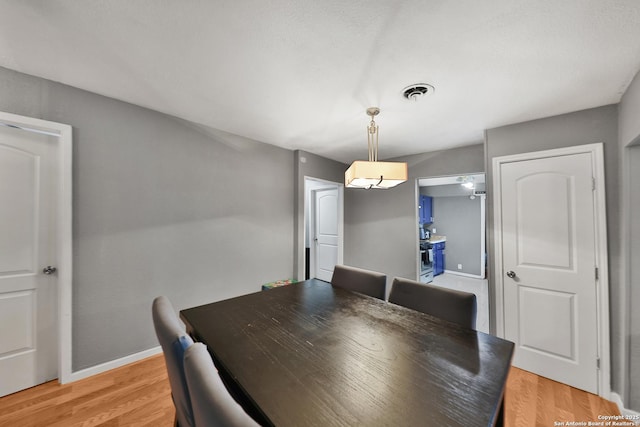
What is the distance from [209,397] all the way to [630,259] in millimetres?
2804

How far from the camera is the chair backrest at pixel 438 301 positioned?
1.40 m

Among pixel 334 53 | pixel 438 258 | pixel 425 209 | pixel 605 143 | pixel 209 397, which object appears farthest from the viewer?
pixel 438 258

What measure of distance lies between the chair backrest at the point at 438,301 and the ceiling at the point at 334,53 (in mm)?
1462

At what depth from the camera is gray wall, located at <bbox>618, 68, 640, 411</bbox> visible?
1669 mm

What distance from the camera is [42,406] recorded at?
162 centimetres

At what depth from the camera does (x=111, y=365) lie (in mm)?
2000

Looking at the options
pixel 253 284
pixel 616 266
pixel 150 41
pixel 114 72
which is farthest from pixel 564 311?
pixel 114 72

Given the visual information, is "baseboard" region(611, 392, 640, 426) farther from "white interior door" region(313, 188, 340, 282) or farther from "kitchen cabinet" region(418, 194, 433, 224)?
"kitchen cabinet" region(418, 194, 433, 224)

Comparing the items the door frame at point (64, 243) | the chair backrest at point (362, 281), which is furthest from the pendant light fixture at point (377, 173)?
the door frame at point (64, 243)

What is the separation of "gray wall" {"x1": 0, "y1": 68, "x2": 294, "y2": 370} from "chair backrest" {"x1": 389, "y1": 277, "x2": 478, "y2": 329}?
1924 millimetres

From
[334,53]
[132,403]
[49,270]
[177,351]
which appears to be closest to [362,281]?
[177,351]

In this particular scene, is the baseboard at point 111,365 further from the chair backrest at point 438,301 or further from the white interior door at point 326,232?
the white interior door at point 326,232

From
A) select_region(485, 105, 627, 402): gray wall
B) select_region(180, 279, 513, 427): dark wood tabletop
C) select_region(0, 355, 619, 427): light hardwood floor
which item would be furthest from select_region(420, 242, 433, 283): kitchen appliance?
select_region(180, 279, 513, 427): dark wood tabletop

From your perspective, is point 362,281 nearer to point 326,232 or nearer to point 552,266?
point 552,266
